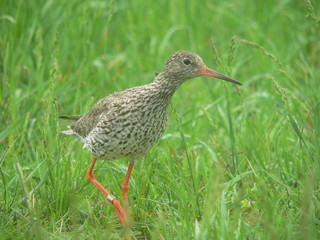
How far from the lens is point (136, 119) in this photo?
4.91 m

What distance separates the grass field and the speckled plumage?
0.22 m

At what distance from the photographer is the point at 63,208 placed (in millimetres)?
4945

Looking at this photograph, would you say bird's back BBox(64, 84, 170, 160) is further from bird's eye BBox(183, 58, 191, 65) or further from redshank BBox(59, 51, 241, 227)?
bird's eye BBox(183, 58, 191, 65)

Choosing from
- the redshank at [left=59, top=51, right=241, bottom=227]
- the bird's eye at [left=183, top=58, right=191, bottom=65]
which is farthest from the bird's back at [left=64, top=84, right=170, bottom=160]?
the bird's eye at [left=183, top=58, right=191, bottom=65]

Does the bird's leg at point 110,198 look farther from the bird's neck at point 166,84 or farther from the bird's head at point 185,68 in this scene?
the bird's head at point 185,68

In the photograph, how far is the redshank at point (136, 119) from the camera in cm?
490

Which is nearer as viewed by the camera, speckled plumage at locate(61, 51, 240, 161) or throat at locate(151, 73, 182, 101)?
speckled plumage at locate(61, 51, 240, 161)

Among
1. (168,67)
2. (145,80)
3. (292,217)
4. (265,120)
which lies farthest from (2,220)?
(145,80)

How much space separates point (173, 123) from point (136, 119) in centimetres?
171

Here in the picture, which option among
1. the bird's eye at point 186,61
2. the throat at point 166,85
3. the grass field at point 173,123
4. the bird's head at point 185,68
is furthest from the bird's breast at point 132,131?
the bird's eye at point 186,61

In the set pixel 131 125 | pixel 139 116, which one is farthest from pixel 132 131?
pixel 139 116

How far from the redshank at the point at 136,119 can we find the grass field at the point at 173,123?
186mm

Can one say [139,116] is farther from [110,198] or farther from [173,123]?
[173,123]

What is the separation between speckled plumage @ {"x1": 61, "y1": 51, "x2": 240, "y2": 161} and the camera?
490cm
